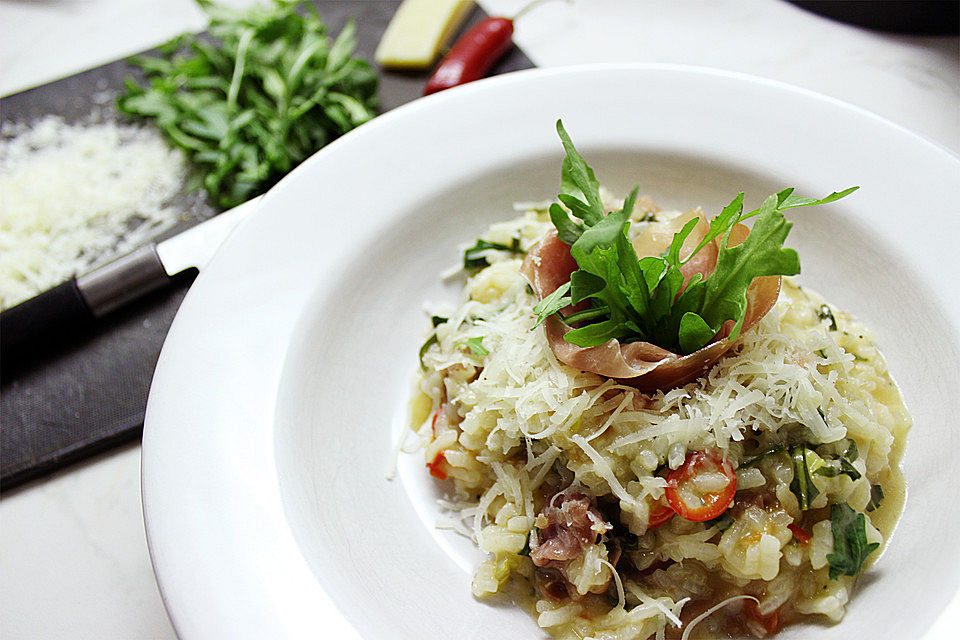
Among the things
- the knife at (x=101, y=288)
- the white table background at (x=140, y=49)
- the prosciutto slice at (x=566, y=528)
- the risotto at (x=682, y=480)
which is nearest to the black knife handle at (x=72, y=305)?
the knife at (x=101, y=288)

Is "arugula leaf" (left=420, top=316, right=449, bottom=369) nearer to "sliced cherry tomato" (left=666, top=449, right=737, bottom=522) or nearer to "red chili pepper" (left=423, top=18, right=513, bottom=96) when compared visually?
"sliced cherry tomato" (left=666, top=449, right=737, bottom=522)

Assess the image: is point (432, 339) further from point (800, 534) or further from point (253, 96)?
point (253, 96)

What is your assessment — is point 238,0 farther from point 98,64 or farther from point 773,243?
point 773,243

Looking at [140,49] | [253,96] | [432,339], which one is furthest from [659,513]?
[140,49]

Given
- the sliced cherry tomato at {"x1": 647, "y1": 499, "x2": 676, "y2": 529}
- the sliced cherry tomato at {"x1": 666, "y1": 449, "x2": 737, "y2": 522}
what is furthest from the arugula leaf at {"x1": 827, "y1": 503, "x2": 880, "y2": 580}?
the sliced cherry tomato at {"x1": 647, "y1": 499, "x2": 676, "y2": 529}

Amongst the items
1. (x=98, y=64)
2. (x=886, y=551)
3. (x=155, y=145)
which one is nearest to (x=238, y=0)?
(x=98, y=64)

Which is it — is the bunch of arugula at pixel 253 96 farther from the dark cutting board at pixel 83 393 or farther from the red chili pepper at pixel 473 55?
the dark cutting board at pixel 83 393
